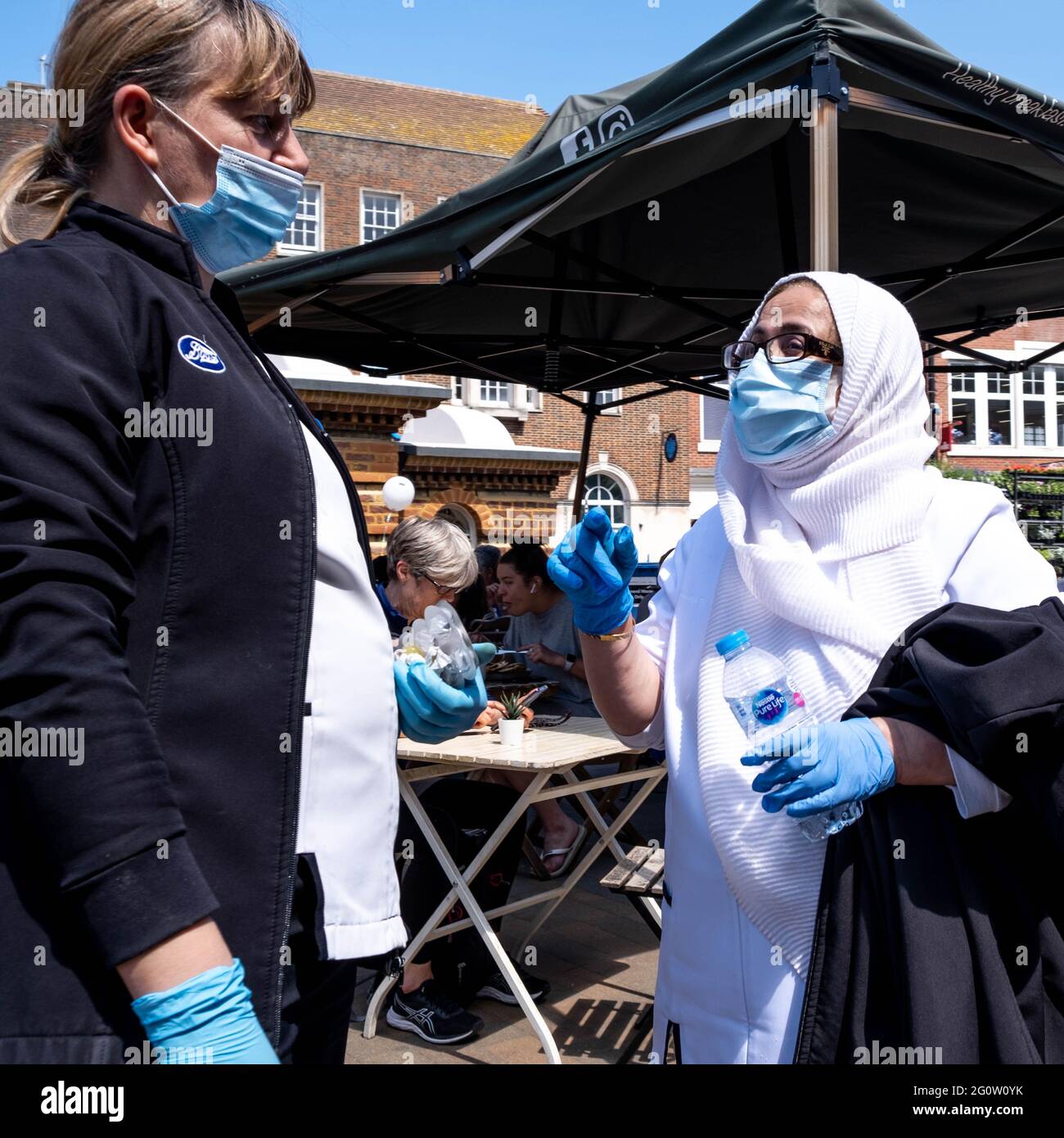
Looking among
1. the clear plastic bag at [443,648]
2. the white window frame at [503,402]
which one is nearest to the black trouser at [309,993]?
the clear plastic bag at [443,648]

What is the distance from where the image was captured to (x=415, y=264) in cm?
426

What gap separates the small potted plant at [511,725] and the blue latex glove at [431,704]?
184 cm

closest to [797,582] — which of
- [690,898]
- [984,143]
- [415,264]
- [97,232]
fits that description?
[690,898]

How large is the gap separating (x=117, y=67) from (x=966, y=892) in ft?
5.48

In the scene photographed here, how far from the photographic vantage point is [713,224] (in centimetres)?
531

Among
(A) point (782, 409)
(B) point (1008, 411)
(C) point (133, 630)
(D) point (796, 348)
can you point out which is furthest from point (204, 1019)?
(B) point (1008, 411)

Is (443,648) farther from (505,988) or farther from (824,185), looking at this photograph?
(505,988)

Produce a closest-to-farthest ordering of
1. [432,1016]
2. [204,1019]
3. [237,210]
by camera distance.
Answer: [204,1019] < [237,210] < [432,1016]

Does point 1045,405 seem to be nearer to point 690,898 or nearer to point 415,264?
point 415,264

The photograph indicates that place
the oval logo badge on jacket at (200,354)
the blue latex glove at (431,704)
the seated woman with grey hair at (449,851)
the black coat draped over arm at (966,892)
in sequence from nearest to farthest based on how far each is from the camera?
the oval logo badge on jacket at (200,354), the black coat draped over arm at (966,892), the blue latex glove at (431,704), the seated woman with grey hair at (449,851)

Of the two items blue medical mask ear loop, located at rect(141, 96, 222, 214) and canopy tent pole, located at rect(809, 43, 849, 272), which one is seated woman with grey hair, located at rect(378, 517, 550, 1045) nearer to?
canopy tent pole, located at rect(809, 43, 849, 272)

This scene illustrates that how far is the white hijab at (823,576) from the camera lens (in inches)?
66.0

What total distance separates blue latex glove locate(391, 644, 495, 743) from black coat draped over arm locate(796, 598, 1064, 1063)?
0.65 m

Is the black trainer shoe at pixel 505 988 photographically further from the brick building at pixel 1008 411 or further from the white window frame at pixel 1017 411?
the white window frame at pixel 1017 411
